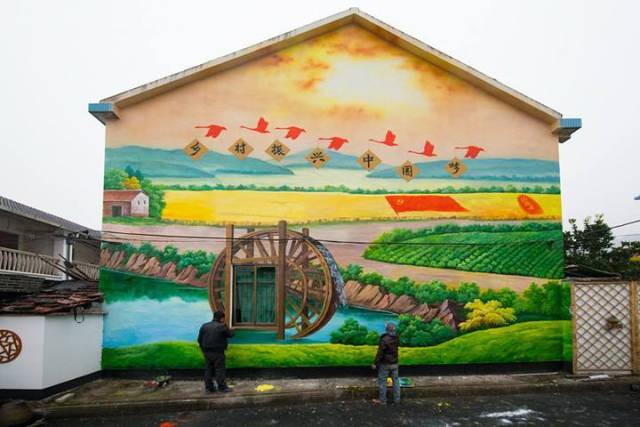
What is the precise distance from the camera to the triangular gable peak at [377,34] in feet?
28.8

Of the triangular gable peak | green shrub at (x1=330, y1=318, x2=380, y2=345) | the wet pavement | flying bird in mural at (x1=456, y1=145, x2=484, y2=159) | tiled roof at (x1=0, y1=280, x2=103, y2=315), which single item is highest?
the triangular gable peak

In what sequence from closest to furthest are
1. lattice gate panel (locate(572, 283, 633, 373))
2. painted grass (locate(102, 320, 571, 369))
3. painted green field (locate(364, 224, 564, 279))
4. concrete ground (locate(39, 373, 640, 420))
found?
1. concrete ground (locate(39, 373, 640, 420))
2. painted grass (locate(102, 320, 571, 369))
3. lattice gate panel (locate(572, 283, 633, 373))
4. painted green field (locate(364, 224, 564, 279))

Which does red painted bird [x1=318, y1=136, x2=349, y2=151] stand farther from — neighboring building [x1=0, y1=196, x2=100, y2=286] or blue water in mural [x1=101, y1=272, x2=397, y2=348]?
neighboring building [x1=0, y1=196, x2=100, y2=286]

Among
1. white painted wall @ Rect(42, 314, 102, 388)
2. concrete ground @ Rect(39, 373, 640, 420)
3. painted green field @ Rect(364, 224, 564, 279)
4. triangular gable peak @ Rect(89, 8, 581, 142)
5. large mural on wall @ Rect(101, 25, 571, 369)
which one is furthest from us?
painted green field @ Rect(364, 224, 564, 279)

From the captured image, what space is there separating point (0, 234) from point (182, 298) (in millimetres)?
9648

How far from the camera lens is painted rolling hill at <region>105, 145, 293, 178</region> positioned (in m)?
8.79

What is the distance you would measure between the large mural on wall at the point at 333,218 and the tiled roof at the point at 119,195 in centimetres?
2

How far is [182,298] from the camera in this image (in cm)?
850

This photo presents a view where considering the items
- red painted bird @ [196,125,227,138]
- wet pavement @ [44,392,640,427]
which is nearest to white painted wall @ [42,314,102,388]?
wet pavement @ [44,392,640,427]

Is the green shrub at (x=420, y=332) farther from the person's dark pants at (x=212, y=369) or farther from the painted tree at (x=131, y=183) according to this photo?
the painted tree at (x=131, y=183)

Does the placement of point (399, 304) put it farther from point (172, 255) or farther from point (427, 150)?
point (172, 255)

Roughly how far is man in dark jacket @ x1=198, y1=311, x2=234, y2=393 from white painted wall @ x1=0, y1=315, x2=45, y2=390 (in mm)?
2592

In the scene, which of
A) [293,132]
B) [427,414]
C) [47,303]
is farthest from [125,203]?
[427,414]

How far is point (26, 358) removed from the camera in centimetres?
704
